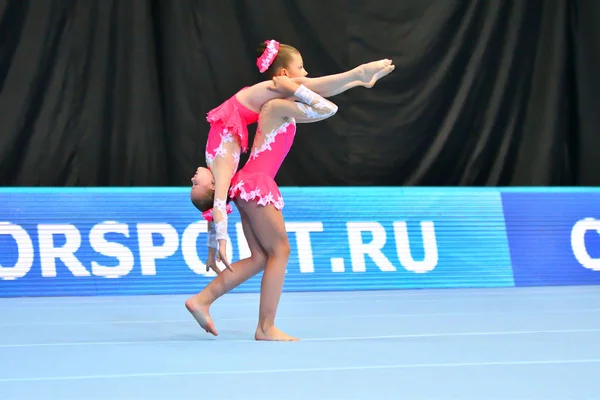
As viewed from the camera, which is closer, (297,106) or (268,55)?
(297,106)

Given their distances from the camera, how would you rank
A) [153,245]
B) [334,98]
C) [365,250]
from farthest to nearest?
[334,98], [365,250], [153,245]

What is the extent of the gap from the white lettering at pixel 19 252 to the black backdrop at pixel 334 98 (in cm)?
92

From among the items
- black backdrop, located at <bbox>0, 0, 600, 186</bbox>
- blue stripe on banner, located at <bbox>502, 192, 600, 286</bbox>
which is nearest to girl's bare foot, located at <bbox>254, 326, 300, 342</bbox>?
blue stripe on banner, located at <bbox>502, 192, 600, 286</bbox>

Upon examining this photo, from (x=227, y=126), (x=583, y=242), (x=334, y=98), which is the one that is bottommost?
(x=583, y=242)

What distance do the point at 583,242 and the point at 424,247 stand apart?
1.17m

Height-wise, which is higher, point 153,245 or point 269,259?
point 269,259

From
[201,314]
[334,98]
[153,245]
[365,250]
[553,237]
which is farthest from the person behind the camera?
[334,98]

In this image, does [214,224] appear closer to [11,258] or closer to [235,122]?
[235,122]

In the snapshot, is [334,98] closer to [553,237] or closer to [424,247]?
[424,247]

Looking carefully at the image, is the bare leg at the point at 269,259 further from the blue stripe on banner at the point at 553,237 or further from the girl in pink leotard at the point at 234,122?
the blue stripe on banner at the point at 553,237

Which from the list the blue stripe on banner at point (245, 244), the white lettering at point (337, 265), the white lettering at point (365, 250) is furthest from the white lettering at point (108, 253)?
the white lettering at point (365, 250)

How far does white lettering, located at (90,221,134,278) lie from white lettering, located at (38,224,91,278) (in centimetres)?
8

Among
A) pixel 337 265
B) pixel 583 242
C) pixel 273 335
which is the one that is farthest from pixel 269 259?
pixel 583 242

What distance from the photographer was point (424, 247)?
20.7ft
